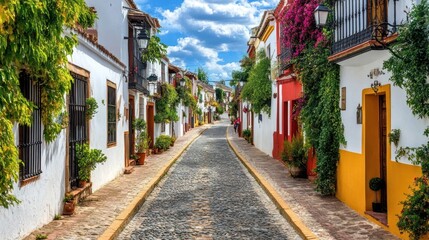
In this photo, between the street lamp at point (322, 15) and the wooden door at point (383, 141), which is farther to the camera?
the street lamp at point (322, 15)

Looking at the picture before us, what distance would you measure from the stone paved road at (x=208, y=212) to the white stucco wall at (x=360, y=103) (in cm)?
219

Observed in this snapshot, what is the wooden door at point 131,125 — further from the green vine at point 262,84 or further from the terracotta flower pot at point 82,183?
the terracotta flower pot at point 82,183

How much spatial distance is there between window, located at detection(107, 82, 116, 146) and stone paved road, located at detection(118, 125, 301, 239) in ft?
6.53

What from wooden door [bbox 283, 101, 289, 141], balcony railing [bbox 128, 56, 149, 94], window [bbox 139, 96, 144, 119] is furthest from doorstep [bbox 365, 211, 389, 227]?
window [bbox 139, 96, 144, 119]

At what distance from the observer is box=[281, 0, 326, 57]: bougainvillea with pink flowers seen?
11.5 m

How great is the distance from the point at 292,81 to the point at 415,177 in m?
10.4

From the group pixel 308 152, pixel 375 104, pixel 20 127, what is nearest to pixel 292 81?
pixel 308 152

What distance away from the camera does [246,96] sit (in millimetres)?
25125

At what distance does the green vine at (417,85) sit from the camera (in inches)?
230

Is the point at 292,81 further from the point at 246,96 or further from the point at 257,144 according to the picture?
the point at 257,144

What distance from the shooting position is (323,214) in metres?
8.71

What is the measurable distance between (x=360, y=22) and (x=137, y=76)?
38.7 feet

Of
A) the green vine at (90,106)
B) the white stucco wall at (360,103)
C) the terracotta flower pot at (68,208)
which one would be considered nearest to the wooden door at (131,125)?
the green vine at (90,106)

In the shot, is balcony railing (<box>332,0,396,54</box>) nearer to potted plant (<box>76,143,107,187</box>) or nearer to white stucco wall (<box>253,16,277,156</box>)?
potted plant (<box>76,143,107,187</box>)
